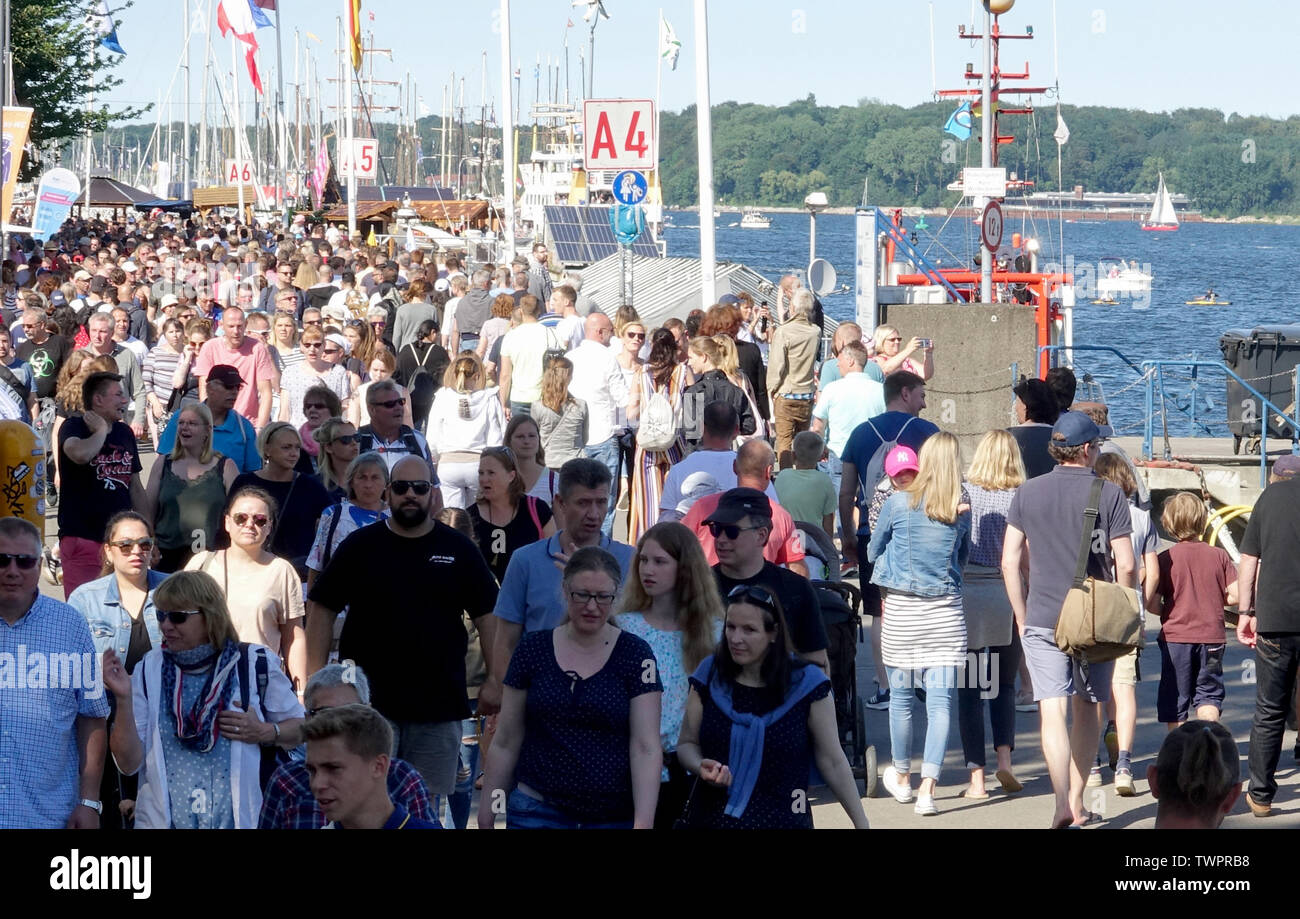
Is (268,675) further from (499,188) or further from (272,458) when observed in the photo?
(499,188)

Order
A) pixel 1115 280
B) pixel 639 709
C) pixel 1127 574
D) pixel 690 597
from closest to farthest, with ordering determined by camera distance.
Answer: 1. pixel 639 709
2. pixel 690 597
3. pixel 1127 574
4. pixel 1115 280

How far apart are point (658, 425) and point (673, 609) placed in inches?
222

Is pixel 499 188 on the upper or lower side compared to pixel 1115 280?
upper

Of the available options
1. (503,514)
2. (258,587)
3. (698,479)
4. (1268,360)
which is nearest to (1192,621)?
(698,479)

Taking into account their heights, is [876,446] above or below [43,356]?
below

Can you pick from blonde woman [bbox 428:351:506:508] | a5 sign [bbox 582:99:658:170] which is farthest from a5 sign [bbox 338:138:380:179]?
blonde woman [bbox 428:351:506:508]

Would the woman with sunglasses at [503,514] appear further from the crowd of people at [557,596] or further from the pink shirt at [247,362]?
the pink shirt at [247,362]

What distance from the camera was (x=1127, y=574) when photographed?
7.31 m

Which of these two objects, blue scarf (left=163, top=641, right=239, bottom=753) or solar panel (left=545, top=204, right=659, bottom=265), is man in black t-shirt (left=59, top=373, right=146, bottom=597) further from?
solar panel (left=545, top=204, right=659, bottom=265)

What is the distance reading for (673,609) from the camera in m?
5.62

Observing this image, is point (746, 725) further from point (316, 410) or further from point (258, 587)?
point (316, 410)

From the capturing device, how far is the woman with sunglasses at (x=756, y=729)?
4.92 metres
